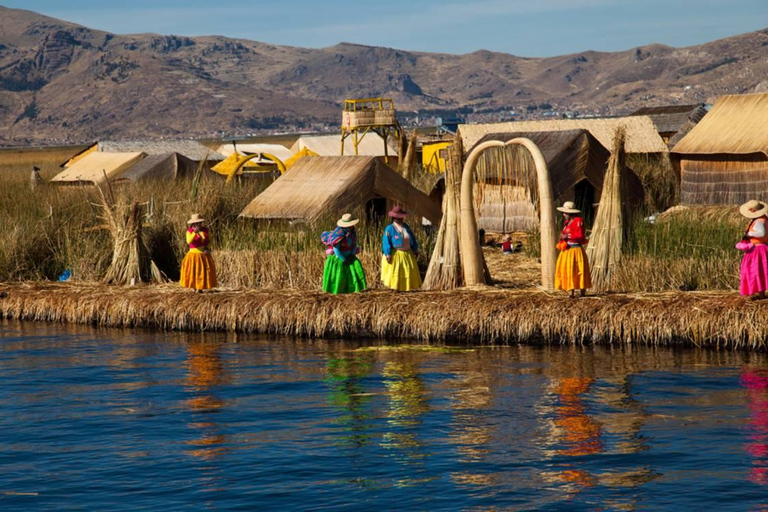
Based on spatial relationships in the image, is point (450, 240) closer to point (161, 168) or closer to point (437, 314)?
point (437, 314)

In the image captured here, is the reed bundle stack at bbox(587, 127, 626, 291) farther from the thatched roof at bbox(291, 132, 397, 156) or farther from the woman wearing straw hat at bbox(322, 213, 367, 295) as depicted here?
the thatched roof at bbox(291, 132, 397, 156)

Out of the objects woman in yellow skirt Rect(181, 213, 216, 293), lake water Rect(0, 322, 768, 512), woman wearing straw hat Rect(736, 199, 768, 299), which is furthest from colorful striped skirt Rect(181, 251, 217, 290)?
woman wearing straw hat Rect(736, 199, 768, 299)

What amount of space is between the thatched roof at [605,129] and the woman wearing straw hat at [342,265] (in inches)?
459

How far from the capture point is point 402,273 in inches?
560

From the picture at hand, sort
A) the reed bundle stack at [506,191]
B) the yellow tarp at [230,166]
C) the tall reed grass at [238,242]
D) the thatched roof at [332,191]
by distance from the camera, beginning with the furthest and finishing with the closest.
Answer: the yellow tarp at [230,166], the reed bundle stack at [506,191], the thatched roof at [332,191], the tall reed grass at [238,242]

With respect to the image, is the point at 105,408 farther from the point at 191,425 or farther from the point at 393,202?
the point at 393,202

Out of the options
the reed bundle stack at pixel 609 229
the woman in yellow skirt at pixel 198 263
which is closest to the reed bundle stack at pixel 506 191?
the reed bundle stack at pixel 609 229

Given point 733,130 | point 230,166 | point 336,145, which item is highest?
point 336,145

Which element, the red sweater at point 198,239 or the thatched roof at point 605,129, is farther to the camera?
the thatched roof at point 605,129

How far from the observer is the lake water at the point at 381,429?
8453 millimetres

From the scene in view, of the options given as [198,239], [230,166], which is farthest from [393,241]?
[230,166]

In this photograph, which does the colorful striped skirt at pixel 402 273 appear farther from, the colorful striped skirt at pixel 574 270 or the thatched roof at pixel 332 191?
the thatched roof at pixel 332 191

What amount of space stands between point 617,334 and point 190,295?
17.9 ft

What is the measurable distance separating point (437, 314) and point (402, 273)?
1.01 metres
